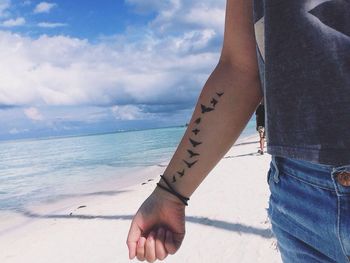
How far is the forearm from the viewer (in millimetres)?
1421

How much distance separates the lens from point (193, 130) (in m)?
1.48

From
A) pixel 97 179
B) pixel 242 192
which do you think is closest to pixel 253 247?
pixel 242 192

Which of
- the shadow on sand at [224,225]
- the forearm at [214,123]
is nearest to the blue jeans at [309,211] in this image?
the forearm at [214,123]

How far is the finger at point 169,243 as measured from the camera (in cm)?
136

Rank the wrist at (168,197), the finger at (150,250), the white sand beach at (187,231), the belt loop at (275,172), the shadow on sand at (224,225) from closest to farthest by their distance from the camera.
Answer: the belt loop at (275,172) → the finger at (150,250) → the wrist at (168,197) → the white sand beach at (187,231) → the shadow on sand at (224,225)

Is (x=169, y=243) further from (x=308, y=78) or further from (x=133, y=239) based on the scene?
(x=308, y=78)

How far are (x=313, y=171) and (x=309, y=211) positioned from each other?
10cm

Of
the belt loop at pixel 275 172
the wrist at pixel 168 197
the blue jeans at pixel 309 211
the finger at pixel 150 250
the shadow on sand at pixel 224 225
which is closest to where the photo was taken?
the blue jeans at pixel 309 211

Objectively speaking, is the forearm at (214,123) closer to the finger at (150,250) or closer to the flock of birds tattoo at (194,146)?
Answer: the flock of birds tattoo at (194,146)

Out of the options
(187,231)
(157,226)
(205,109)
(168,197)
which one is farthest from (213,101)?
(187,231)

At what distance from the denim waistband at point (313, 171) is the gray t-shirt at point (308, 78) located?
0.8 inches

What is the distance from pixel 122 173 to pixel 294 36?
A: 21.1 metres

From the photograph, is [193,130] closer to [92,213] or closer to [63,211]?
[92,213]

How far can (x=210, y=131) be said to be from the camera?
145 cm
